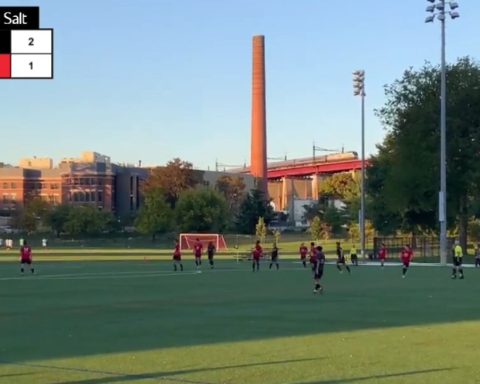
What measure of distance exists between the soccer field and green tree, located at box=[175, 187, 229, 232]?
254 ft

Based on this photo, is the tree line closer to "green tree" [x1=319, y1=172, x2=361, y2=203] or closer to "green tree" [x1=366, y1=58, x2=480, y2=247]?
"green tree" [x1=319, y1=172, x2=361, y2=203]

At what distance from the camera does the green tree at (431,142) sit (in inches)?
2468

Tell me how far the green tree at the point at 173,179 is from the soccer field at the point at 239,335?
10053 centimetres

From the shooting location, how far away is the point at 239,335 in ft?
54.0

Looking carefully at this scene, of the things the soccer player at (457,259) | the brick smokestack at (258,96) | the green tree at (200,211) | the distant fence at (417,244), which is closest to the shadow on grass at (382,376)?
the soccer player at (457,259)

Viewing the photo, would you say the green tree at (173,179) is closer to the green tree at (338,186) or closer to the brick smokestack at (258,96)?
the brick smokestack at (258,96)

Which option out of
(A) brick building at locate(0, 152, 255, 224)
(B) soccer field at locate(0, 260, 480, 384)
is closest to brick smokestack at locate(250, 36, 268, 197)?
(A) brick building at locate(0, 152, 255, 224)

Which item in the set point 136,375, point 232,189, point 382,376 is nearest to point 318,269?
point 382,376

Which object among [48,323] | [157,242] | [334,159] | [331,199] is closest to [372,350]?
[48,323]

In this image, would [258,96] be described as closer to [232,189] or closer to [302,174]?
[232,189]

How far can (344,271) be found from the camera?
46.8m

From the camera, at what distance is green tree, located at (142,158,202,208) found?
131 meters

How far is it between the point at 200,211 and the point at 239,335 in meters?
91.9

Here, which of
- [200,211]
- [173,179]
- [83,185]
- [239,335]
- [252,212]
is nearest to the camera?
[239,335]
